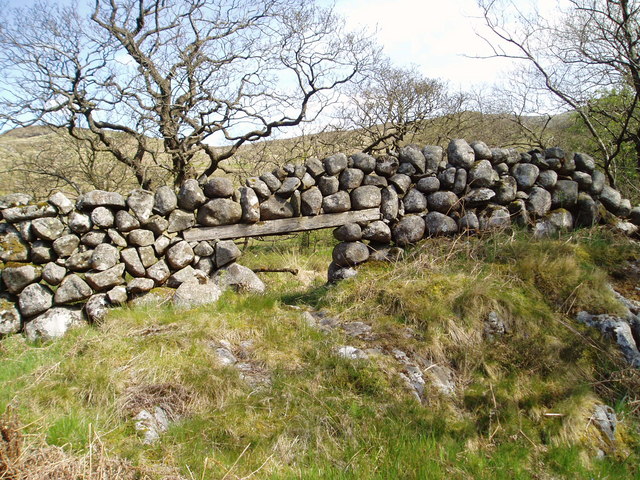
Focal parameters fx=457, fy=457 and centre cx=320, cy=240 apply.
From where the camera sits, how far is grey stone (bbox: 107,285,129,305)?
17.9 feet

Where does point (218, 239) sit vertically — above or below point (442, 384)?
above

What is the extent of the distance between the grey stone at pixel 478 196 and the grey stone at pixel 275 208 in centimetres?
243

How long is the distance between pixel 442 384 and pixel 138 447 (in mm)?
2530

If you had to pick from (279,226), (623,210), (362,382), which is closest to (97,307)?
(279,226)

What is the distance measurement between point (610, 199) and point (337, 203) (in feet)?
13.4

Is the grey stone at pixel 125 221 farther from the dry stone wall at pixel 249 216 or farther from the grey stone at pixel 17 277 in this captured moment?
the grey stone at pixel 17 277

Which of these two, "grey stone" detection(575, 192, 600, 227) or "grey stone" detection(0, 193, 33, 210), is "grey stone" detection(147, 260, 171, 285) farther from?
"grey stone" detection(575, 192, 600, 227)

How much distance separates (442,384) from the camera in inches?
161

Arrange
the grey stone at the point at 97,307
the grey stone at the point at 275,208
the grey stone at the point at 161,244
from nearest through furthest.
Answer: the grey stone at the point at 97,307 < the grey stone at the point at 161,244 < the grey stone at the point at 275,208

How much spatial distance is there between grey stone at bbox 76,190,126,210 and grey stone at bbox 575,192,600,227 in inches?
248

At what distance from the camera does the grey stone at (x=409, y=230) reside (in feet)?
20.5

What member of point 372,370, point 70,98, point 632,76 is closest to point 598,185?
point 632,76

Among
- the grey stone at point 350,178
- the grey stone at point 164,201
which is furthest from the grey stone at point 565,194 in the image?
the grey stone at point 164,201

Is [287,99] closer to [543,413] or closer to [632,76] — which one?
[632,76]
